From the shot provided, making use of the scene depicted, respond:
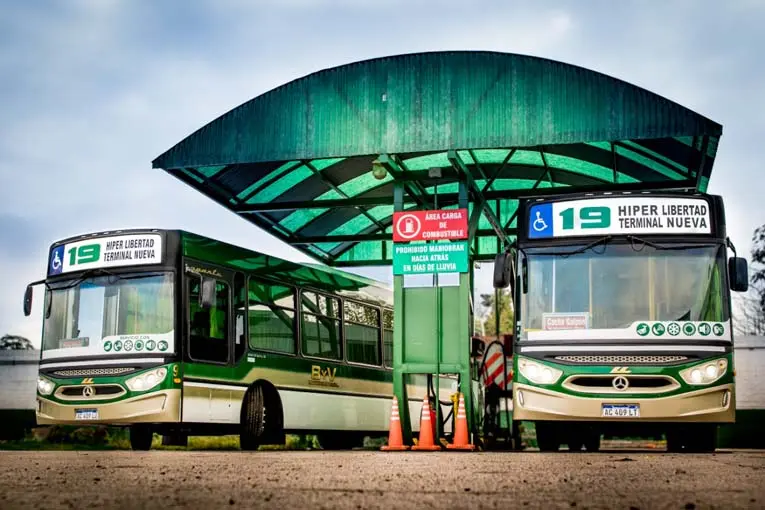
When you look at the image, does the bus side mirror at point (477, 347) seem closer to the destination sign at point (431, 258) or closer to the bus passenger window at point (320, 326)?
the bus passenger window at point (320, 326)

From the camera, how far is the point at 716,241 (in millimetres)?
14328

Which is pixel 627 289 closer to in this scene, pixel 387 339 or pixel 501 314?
pixel 387 339

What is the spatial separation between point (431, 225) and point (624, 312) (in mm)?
4421

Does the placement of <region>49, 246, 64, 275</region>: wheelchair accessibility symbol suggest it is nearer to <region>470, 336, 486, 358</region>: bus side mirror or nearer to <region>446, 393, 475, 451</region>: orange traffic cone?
<region>446, 393, 475, 451</region>: orange traffic cone

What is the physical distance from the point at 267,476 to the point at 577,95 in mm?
11048

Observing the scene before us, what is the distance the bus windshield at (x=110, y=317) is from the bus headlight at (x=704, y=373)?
276 inches

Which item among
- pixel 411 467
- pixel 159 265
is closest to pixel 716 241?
pixel 411 467

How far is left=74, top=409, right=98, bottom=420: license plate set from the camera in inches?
607

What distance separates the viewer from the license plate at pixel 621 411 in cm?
1366

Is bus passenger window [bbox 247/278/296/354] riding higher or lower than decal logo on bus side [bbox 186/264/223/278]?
lower

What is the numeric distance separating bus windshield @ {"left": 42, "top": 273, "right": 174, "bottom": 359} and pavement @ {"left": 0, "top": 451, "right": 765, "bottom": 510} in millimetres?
4560

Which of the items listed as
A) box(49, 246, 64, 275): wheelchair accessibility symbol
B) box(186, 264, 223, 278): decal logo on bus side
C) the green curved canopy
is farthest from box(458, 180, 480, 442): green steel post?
box(49, 246, 64, 275): wheelchair accessibility symbol

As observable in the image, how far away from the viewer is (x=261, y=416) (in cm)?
1698

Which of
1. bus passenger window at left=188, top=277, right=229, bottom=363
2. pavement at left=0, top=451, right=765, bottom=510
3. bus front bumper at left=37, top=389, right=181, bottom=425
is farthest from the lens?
bus passenger window at left=188, top=277, right=229, bottom=363
